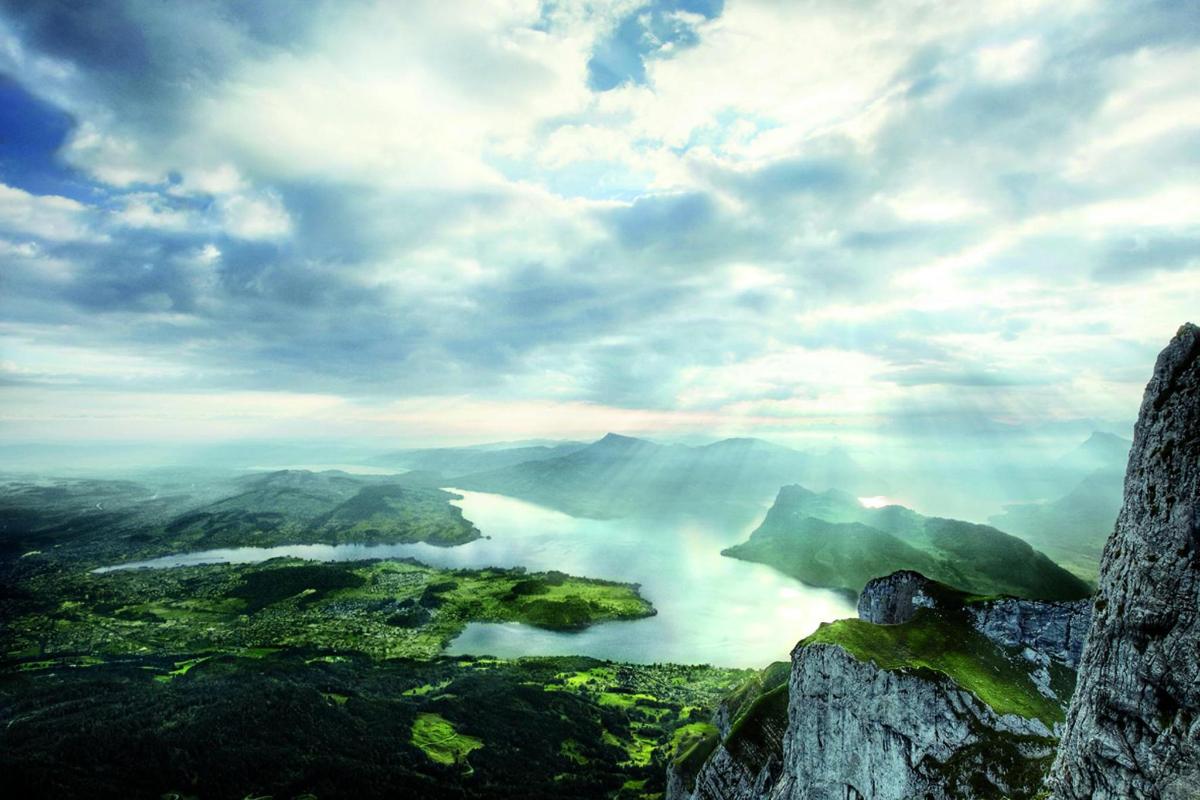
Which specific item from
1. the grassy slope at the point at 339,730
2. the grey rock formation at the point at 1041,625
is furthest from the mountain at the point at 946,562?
the grey rock formation at the point at 1041,625

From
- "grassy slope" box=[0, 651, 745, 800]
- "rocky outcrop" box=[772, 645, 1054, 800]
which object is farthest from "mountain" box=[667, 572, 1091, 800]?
"grassy slope" box=[0, 651, 745, 800]

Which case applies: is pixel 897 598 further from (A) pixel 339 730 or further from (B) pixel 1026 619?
(A) pixel 339 730

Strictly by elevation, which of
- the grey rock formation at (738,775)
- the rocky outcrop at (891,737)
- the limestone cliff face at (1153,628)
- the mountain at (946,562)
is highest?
the limestone cliff face at (1153,628)

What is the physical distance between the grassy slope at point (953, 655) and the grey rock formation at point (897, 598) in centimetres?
168

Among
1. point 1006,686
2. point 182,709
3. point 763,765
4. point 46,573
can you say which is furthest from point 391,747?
point 46,573

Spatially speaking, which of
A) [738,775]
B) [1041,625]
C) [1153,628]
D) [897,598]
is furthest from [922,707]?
[738,775]

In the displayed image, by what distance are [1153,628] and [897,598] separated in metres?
25.0

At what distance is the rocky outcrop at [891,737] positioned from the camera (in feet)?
70.2

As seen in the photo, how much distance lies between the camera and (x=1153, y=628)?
12.5m

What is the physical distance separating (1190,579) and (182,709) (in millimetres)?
95516

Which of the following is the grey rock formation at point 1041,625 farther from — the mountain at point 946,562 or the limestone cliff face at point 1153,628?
the mountain at point 946,562

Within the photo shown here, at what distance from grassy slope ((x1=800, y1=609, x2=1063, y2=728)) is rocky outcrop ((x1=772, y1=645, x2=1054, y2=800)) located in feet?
2.54

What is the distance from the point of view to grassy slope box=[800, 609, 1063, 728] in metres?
24.0

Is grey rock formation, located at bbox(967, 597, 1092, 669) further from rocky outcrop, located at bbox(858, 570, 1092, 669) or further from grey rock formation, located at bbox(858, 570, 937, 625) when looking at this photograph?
grey rock formation, located at bbox(858, 570, 937, 625)
